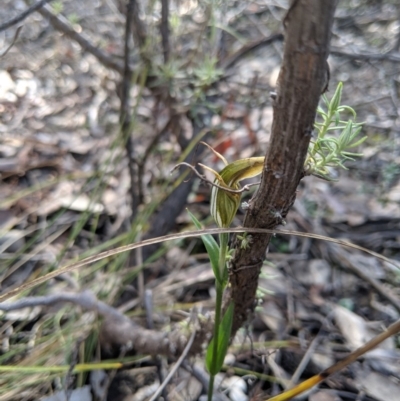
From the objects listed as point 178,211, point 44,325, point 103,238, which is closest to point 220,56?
point 178,211

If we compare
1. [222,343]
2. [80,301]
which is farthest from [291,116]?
[80,301]

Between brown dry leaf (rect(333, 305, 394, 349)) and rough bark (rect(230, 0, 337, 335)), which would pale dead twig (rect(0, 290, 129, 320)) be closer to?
rough bark (rect(230, 0, 337, 335))

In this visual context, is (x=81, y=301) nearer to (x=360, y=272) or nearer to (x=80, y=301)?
(x=80, y=301)

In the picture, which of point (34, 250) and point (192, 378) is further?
point (34, 250)

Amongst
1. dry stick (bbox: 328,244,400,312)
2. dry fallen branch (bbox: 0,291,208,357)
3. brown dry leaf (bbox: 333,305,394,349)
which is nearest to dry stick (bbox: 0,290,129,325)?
dry fallen branch (bbox: 0,291,208,357)

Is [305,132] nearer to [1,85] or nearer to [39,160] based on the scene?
[39,160]

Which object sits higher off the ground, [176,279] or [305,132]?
[305,132]
